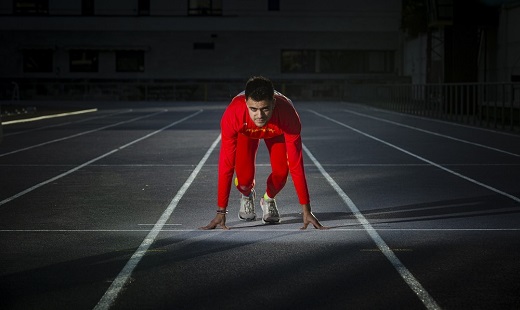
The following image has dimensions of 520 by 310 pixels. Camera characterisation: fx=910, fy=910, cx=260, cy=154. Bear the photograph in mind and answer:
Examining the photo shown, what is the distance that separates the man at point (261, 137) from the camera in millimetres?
7453

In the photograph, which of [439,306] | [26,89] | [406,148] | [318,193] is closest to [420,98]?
[406,148]

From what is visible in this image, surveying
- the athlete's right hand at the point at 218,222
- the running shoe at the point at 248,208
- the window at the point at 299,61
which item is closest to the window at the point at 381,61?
the window at the point at 299,61

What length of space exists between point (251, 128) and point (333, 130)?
1720 centimetres

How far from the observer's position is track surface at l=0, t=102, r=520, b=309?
232 inches

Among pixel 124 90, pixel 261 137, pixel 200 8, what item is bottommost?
pixel 261 137

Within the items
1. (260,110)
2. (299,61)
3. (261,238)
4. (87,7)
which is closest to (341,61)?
(299,61)

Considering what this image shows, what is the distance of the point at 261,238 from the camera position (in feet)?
26.1

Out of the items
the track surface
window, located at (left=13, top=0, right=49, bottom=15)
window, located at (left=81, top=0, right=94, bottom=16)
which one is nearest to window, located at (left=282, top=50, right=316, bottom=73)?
window, located at (left=81, top=0, right=94, bottom=16)

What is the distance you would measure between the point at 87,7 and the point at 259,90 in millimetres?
56826

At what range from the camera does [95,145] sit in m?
19.6

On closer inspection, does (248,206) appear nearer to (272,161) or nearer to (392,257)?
(272,161)

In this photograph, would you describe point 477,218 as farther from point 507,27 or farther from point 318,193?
point 507,27

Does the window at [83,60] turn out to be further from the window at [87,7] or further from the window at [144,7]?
the window at [144,7]

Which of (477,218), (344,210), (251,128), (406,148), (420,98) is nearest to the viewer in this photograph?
(251,128)
